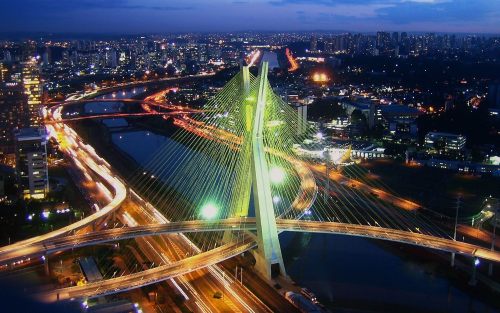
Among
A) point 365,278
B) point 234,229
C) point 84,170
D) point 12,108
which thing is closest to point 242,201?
point 234,229

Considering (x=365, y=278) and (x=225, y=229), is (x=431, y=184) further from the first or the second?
(x=225, y=229)

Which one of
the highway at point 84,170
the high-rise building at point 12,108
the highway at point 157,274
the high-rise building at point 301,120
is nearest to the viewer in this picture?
the highway at point 157,274

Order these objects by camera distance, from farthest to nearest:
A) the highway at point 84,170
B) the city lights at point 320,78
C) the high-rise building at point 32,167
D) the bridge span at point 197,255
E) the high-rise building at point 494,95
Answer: the city lights at point 320,78 → the high-rise building at point 494,95 → the high-rise building at point 32,167 → the highway at point 84,170 → the bridge span at point 197,255

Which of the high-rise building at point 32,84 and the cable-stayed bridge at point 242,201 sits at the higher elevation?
the high-rise building at point 32,84

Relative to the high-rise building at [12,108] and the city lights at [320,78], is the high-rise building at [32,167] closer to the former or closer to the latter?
the high-rise building at [12,108]

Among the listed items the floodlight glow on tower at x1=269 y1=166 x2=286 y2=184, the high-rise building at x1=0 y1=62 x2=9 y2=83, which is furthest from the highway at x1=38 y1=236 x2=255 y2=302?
the high-rise building at x1=0 y1=62 x2=9 y2=83

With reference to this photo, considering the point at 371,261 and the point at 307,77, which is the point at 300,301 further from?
the point at 307,77

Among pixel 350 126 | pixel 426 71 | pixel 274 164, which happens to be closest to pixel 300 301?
pixel 274 164

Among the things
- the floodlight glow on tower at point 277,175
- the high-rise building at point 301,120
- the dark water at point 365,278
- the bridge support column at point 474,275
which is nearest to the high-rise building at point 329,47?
the high-rise building at point 301,120
